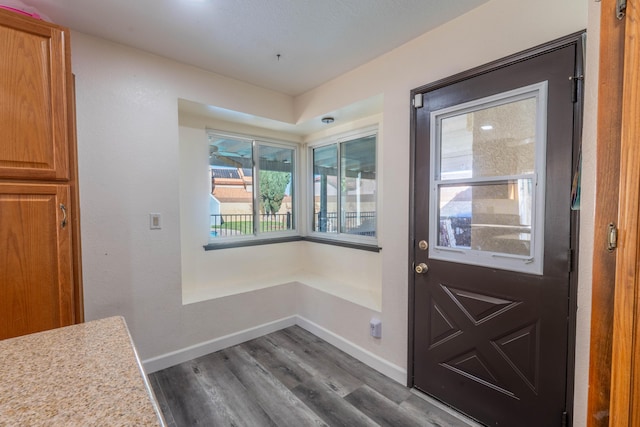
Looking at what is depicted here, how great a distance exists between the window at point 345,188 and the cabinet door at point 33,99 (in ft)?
7.68

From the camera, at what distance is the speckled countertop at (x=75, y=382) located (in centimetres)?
53

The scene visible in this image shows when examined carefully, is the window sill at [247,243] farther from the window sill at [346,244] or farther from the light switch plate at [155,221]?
the light switch plate at [155,221]

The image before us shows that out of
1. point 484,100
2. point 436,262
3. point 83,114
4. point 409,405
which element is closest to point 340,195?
point 436,262

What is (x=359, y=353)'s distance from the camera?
238 cm

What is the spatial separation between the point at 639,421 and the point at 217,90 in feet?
9.43

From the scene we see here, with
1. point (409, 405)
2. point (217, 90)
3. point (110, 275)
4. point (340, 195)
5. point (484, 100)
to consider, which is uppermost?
point (217, 90)

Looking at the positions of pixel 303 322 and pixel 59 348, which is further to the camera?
pixel 303 322

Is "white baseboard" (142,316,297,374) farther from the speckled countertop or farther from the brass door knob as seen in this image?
the brass door knob

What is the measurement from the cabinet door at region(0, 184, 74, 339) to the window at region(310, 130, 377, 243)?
2337 millimetres

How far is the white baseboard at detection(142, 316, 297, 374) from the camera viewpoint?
2.22m

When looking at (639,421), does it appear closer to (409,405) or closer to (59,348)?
(59,348)

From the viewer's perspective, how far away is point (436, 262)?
1835 mm

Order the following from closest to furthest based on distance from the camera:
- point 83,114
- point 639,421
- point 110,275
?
point 639,421
point 83,114
point 110,275

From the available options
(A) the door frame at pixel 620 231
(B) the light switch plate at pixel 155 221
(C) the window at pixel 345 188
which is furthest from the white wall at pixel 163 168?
(A) the door frame at pixel 620 231
